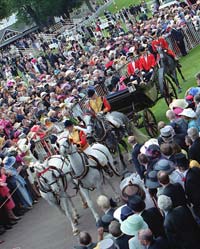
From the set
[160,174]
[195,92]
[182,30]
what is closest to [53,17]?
[182,30]

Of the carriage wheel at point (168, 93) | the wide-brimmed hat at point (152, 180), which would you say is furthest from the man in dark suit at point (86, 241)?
the carriage wheel at point (168, 93)

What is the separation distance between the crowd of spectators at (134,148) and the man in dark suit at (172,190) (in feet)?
0.05

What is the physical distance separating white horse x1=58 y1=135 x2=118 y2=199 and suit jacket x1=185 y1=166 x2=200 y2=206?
4125 millimetres

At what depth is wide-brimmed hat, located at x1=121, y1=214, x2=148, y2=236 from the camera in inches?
302

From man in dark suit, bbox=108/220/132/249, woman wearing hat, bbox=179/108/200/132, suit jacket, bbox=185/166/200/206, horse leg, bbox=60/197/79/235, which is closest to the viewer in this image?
man in dark suit, bbox=108/220/132/249

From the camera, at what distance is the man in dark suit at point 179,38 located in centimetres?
2617

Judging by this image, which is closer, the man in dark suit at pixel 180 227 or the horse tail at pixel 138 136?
the man in dark suit at pixel 180 227

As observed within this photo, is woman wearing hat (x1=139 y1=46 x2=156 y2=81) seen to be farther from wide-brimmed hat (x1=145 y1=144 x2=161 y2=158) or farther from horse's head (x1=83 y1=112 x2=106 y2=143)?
wide-brimmed hat (x1=145 y1=144 x2=161 y2=158)

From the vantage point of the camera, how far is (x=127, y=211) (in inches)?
334

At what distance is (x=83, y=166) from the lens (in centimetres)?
1224

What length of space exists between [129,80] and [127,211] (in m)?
8.67

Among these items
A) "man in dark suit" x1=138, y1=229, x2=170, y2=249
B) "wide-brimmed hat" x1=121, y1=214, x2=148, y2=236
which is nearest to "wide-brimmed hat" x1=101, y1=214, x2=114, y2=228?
"wide-brimmed hat" x1=121, y1=214, x2=148, y2=236

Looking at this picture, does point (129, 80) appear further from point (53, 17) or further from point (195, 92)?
point (53, 17)

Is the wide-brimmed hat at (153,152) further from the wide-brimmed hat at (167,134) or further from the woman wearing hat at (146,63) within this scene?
the woman wearing hat at (146,63)
